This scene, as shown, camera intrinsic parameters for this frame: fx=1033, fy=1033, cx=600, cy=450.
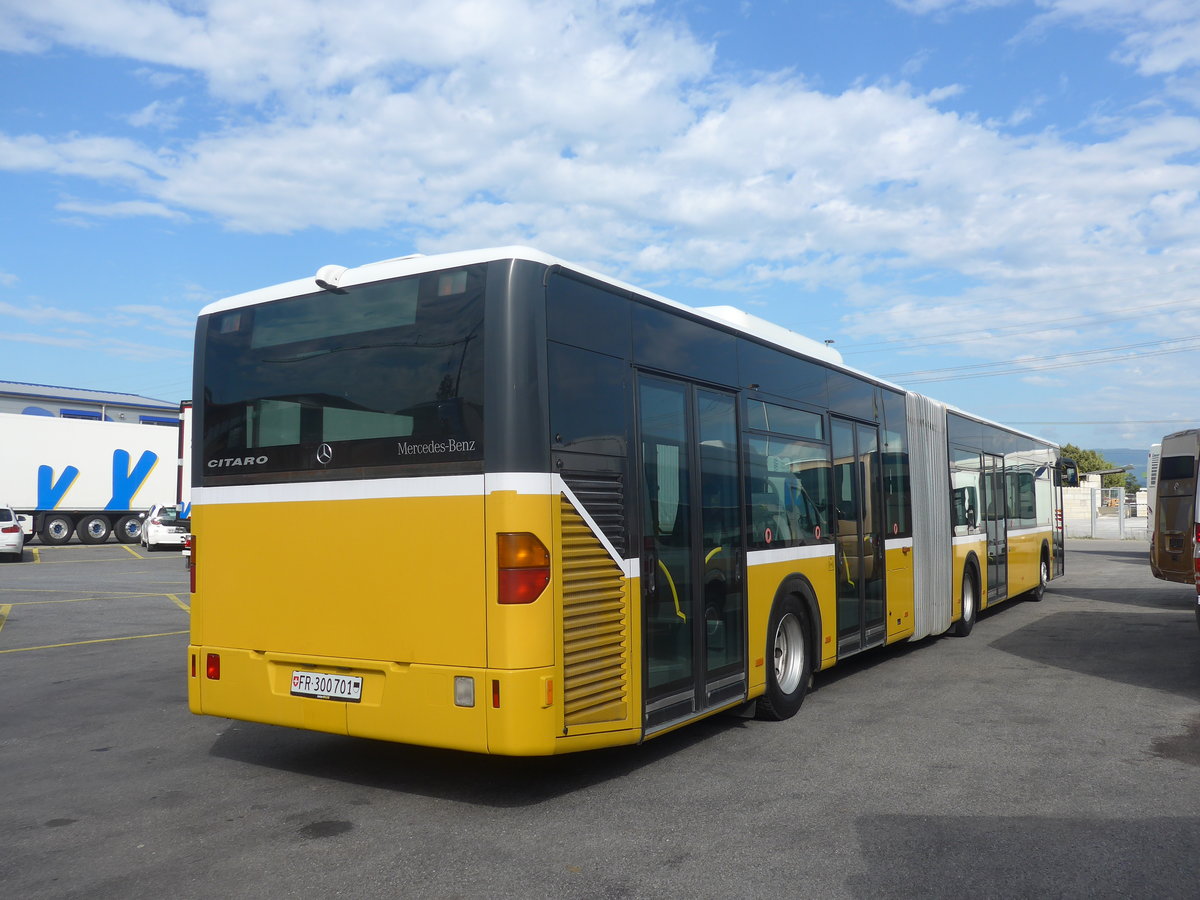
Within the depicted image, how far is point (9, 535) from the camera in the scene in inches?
1105

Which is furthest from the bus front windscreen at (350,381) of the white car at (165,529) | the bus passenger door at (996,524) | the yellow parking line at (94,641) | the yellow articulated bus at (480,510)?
the white car at (165,529)

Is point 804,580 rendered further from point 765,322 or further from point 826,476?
point 765,322

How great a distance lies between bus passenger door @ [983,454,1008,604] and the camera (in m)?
14.8

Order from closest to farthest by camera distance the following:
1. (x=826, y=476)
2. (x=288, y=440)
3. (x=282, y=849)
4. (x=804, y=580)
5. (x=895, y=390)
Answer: (x=282, y=849) → (x=288, y=440) → (x=804, y=580) → (x=826, y=476) → (x=895, y=390)

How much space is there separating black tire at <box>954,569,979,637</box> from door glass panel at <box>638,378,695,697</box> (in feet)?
26.2

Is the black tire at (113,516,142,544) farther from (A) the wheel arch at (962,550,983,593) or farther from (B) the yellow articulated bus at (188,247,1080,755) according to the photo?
(B) the yellow articulated bus at (188,247,1080,755)

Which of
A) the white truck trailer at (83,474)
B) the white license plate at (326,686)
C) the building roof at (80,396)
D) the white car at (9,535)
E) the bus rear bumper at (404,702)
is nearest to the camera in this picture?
the bus rear bumper at (404,702)

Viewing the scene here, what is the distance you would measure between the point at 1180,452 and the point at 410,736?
18011mm

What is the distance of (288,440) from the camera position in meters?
6.23

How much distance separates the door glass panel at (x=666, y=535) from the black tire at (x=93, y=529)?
34.4 m

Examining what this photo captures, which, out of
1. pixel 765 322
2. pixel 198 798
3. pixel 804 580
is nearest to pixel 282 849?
pixel 198 798

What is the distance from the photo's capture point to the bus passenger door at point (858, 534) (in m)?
9.42

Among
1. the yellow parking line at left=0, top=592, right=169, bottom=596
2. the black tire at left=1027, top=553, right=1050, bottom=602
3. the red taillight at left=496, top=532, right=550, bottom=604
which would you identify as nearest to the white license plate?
the red taillight at left=496, top=532, right=550, bottom=604

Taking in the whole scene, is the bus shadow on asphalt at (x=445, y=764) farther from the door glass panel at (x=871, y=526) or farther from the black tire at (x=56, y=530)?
the black tire at (x=56, y=530)
